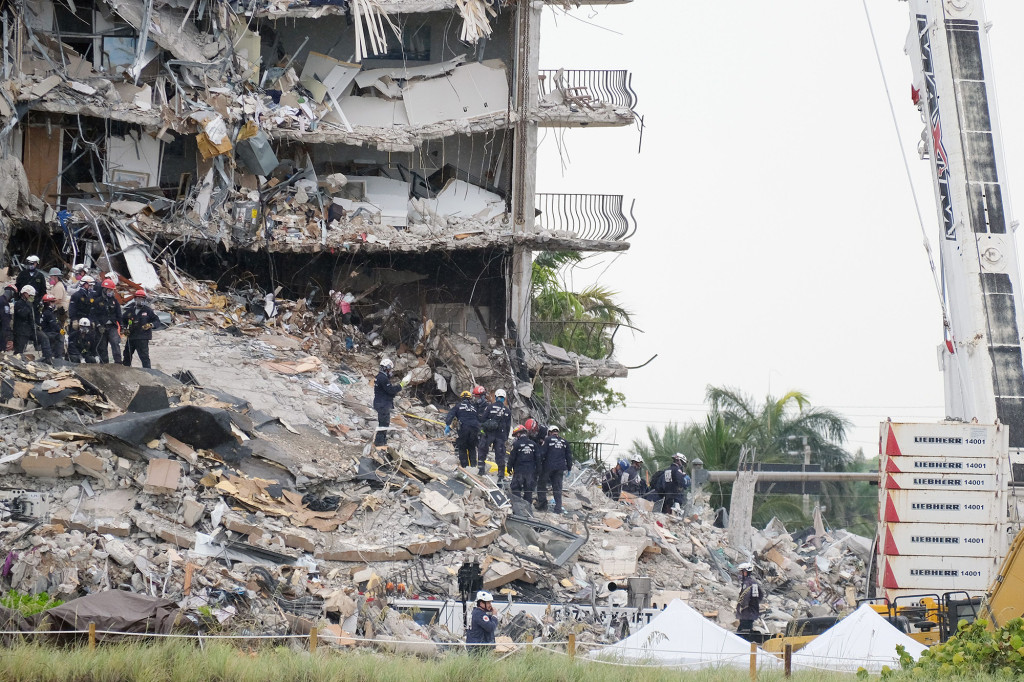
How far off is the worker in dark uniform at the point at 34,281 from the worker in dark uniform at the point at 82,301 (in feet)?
2.24

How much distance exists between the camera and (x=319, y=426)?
2091 centimetres

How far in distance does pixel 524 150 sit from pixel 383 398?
1148 cm

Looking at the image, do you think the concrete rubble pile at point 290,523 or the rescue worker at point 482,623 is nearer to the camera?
the rescue worker at point 482,623

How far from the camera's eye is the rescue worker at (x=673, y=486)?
22.9 meters

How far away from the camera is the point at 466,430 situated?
2066cm

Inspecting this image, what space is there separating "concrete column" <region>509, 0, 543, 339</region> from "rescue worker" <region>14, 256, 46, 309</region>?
1151 centimetres

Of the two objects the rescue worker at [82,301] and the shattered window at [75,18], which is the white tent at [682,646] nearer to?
the rescue worker at [82,301]

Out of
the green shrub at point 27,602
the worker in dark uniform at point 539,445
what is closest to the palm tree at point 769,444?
the worker in dark uniform at point 539,445

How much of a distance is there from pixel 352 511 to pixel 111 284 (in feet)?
20.8

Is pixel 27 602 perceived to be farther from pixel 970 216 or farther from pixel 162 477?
pixel 970 216

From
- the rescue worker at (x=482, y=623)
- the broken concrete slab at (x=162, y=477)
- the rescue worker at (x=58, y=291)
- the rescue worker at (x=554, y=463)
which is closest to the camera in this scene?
the rescue worker at (x=482, y=623)

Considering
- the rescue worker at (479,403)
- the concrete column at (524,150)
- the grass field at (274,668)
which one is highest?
the concrete column at (524,150)

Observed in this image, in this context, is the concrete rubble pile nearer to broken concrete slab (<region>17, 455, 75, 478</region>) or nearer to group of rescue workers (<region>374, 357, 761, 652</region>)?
broken concrete slab (<region>17, 455, 75, 478</region>)

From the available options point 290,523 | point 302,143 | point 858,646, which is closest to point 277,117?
point 302,143
